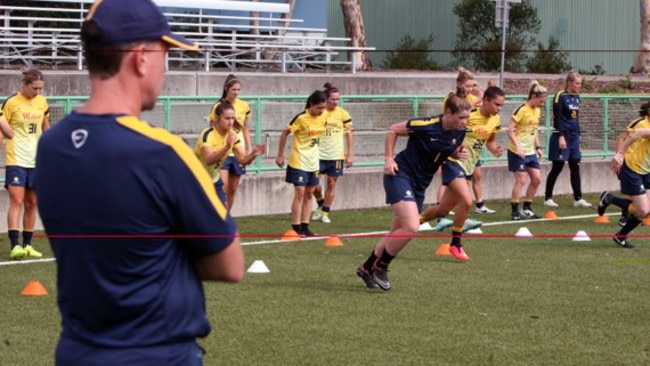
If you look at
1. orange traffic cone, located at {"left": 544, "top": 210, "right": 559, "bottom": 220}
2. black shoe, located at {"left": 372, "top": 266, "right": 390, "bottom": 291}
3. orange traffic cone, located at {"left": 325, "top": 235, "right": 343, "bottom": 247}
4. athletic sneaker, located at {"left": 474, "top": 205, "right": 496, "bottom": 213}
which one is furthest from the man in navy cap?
athletic sneaker, located at {"left": 474, "top": 205, "right": 496, "bottom": 213}

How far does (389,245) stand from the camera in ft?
36.8

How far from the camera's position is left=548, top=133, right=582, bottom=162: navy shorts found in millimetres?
20453

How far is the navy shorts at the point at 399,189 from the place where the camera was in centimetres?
1152

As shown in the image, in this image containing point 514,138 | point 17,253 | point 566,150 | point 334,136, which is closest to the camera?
point 17,253

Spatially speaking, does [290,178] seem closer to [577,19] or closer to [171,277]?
[171,277]

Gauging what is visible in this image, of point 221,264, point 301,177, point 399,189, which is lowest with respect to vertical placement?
point 301,177

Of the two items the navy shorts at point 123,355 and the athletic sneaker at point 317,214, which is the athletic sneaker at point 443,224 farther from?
the navy shorts at point 123,355

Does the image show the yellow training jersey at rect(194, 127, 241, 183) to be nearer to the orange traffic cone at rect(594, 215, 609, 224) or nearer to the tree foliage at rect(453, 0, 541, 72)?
the orange traffic cone at rect(594, 215, 609, 224)

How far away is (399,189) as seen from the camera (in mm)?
11555

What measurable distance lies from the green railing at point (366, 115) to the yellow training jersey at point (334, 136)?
1.59 m

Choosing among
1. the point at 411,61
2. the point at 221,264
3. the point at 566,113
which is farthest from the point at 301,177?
the point at 411,61

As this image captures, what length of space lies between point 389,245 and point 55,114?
742cm

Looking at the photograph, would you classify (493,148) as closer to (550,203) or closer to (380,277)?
(380,277)

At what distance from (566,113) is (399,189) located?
9568mm
